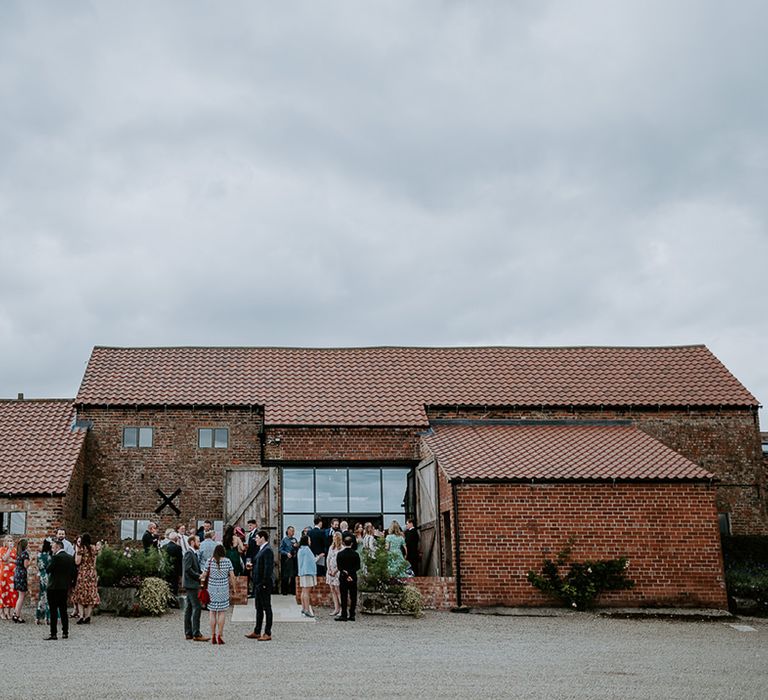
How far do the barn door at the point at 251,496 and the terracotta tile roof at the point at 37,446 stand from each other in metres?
3.98

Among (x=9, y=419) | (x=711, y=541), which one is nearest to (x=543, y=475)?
(x=711, y=541)

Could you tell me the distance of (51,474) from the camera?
23094 mm

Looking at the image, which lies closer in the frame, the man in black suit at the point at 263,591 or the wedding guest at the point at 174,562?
the man in black suit at the point at 263,591

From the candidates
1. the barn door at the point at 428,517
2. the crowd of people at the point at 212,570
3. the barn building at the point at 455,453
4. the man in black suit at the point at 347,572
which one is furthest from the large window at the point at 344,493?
the man in black suit at the point at 347,572

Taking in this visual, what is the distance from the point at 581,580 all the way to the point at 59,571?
426 inches

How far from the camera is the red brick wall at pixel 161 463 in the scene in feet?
81.6

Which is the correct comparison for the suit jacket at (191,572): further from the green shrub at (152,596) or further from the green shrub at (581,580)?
the green shrub at (581,580)

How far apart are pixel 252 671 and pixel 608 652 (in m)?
5.48

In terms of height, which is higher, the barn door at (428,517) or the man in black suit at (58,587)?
the barn door at (428,517)

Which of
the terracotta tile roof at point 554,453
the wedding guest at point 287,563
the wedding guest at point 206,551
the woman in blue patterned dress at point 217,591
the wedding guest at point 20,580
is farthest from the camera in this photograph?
the wedding guest at point 287,563

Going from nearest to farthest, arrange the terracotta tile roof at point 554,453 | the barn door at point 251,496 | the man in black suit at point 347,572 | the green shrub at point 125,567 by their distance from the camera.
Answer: the man in black suit at point 347,572
the green shrub at point 125,567
the terracotta tile roof at point 554,453
the barn door at point 251,496

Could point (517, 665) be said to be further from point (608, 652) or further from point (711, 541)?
point (711, 541)

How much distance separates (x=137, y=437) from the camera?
25.5m

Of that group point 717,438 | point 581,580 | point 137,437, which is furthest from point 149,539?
point 717,438
